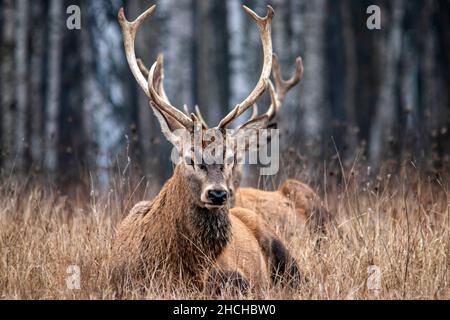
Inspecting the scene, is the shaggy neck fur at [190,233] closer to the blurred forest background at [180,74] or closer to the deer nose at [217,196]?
the deer nose at [217,196]

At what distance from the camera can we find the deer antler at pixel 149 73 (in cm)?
632

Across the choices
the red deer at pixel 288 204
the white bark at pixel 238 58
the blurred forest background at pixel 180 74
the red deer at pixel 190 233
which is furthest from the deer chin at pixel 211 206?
the white bark at pixel 238 58

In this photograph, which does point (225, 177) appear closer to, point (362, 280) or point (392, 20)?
point (362, 280)

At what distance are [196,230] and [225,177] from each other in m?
0.41

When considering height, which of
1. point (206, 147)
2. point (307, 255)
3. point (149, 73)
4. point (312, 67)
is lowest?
point (307, 255)

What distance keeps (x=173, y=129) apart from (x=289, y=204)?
7.55 feet

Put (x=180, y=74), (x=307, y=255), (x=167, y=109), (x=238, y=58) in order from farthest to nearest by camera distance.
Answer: (x=238, y=58), (x=180, y=74), (x=307, y=255), (x=167, y=109)

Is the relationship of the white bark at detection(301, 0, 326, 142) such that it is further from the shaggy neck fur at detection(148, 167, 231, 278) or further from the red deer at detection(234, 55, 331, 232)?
the shaggy neck fur at detection(148, 167, 231, 278)

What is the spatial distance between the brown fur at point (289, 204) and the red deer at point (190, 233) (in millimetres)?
1735

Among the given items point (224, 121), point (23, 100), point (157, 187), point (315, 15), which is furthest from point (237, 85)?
point (224, 121)

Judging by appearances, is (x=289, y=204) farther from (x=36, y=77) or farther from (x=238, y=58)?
(x=238, y=58)

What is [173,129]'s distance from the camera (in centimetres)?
641

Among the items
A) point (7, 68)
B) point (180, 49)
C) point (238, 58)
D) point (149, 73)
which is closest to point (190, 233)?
point (149, 73)
